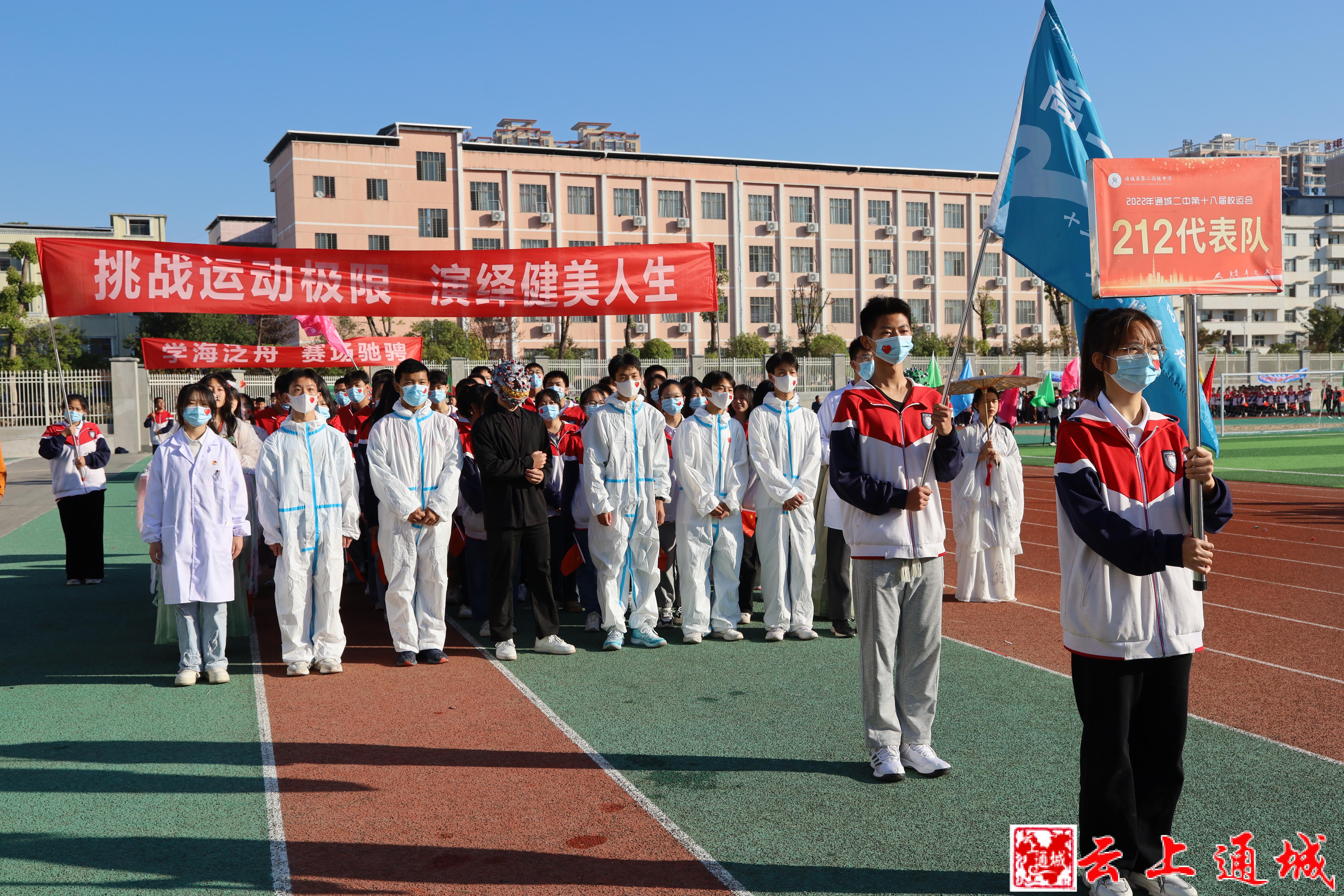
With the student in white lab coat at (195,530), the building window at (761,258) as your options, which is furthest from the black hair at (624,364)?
the building window at (761,258)

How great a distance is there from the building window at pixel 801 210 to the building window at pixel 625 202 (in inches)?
403

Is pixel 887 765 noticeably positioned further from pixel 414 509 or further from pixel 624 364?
pixel 624 364

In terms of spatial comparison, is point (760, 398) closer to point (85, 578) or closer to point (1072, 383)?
point (85, 578)

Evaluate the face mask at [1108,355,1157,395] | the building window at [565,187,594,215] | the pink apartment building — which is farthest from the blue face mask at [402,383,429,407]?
the building window at [565,187,594,215]

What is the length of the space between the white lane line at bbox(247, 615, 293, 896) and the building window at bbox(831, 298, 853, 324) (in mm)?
63797

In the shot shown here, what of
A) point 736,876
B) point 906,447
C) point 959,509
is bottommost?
point 736,876

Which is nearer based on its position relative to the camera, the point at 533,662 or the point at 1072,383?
the point at 533,662

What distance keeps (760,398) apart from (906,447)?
3.51 meters

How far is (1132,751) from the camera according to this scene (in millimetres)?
3551

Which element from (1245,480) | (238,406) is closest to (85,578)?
(238,406)

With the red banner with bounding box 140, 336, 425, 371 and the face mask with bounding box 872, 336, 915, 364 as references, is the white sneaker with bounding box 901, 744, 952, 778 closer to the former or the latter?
the face mask with bounding box 872, 336, 915, 364

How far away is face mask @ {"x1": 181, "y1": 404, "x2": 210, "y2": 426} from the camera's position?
6789 millimetres

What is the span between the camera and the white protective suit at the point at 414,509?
713 centimetres

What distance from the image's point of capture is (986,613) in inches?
337
